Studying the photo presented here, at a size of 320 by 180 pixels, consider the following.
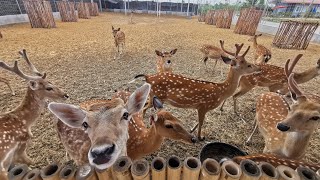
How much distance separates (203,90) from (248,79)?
148cm

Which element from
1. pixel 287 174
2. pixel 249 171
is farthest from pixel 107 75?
pixel 287 174

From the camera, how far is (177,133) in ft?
7.98

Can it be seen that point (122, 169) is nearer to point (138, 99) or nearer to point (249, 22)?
point (138, 99)

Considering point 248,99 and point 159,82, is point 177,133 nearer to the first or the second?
point 159,82

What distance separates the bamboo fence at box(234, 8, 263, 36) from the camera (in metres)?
15.1

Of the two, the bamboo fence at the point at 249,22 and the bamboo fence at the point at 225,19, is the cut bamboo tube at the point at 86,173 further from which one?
the bamboo fence at the point at 225,19

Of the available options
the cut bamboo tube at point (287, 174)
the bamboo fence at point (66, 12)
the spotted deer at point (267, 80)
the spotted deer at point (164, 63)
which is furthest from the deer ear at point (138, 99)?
the bamboo fence at point (66, 12)

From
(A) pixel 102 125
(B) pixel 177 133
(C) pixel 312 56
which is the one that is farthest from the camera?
(C) pixel 312 56

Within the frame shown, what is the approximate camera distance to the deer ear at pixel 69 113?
74.6 inches

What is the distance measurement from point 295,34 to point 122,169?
12.7 meters

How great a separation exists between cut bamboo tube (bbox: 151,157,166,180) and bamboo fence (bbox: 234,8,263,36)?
16.4 m

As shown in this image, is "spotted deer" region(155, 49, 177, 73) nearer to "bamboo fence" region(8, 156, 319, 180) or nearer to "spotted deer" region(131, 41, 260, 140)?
"spotted deer" region(131, 41, 260, 140)

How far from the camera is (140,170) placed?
155 centimetres

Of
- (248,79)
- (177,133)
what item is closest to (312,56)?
(248,79)
